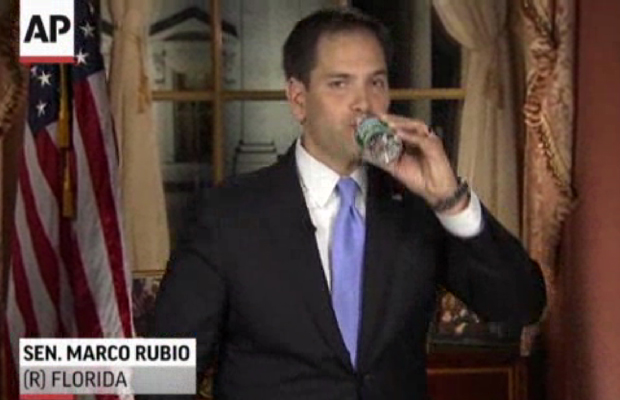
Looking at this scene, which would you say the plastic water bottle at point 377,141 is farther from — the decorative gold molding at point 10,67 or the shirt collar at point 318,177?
the decorative gold molding at point 10,67

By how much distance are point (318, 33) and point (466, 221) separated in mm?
179

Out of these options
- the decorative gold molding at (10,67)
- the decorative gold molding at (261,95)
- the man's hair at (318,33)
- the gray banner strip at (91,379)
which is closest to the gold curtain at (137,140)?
the decorative gold molding at (261,95)

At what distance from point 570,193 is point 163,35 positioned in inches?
23.9

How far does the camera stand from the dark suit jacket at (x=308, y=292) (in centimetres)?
90

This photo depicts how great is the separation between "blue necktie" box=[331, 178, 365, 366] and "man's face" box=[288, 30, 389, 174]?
2 centimetres

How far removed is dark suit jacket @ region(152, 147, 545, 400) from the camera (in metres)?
0.90

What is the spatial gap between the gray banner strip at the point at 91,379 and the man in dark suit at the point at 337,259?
0.28 feet

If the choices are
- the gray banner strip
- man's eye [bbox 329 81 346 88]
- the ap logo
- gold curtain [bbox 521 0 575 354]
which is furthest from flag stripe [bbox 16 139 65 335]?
man's eye [bbox 329 81 346 88]

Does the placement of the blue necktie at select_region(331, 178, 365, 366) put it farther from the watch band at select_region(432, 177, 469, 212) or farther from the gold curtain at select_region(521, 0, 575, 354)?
the gold curtain at select_region(521, 0, 575, 354)

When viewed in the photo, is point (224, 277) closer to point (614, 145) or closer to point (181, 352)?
point (181, 352)

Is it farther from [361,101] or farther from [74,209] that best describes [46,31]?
[361,101]

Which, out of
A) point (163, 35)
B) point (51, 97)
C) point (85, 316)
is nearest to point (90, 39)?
point (51, 97)

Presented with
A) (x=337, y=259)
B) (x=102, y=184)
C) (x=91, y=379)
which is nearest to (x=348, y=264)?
(x=337, y=259)

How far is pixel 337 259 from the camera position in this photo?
0.92 meters
